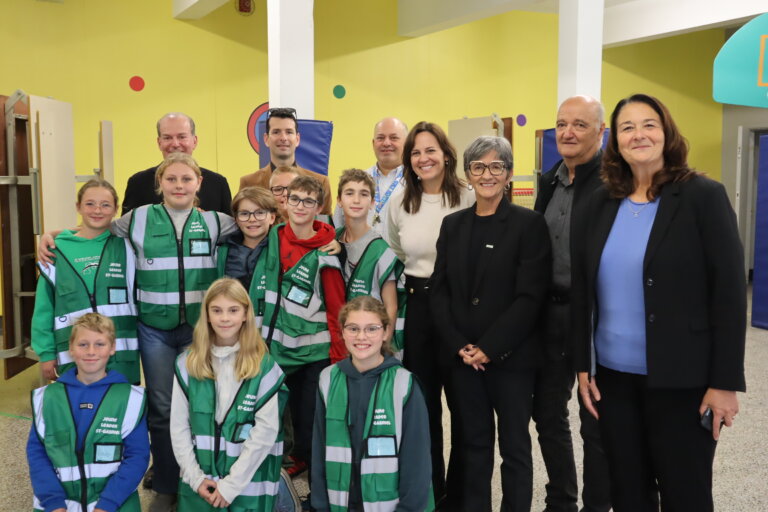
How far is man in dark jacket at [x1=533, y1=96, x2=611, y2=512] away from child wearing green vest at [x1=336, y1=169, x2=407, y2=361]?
592mm

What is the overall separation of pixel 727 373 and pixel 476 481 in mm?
1025

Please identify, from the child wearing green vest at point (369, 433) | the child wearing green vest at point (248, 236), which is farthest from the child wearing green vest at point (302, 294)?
the child wearing green vest at point (369, 433)

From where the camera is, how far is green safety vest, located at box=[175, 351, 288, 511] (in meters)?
2.40

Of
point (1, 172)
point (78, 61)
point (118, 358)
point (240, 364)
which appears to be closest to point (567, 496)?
point (240, 364)

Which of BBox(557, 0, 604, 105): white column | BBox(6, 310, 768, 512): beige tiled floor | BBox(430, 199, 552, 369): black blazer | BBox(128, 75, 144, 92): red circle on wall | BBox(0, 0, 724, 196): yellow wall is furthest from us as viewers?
BBox(128, 75, 144, 92): red circle on wall

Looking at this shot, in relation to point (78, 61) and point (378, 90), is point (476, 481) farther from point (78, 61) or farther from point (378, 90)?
point (378, 90)

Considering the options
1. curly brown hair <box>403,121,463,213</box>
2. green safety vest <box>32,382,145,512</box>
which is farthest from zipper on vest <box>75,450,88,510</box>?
curly brown hair <box>403,121,463,213</box>

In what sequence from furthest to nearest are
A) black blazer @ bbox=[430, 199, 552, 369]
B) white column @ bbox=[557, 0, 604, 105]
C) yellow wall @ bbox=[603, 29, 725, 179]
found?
yellow wall @ bbox=[603, 29, 725, 179], white column @ bbox=[557, 0, 604, 105], black blazer @ bbox=[430, 199, 552, 369]

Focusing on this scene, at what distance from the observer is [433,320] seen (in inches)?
97.4

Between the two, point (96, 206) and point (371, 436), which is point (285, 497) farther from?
point (96, 206)

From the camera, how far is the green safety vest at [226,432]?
2.40 meters

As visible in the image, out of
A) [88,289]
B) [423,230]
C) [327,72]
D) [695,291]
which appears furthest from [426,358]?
[327,72]

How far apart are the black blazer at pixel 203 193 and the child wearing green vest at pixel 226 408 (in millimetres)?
1101

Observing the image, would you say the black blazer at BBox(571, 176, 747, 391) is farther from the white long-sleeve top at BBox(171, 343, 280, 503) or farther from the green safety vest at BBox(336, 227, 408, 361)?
the white long-sleeve top at BBox(171, 343, 280, 503)
